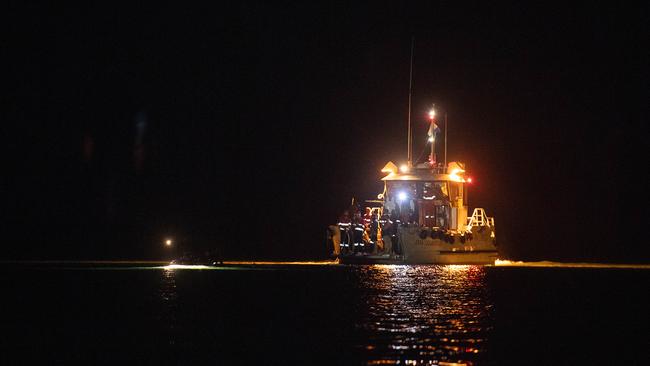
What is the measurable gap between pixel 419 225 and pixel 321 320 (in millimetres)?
38849

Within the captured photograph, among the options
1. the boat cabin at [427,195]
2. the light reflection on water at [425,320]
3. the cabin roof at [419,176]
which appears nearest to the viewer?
the light reflection on water at [425,320]

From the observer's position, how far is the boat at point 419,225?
3000 inches

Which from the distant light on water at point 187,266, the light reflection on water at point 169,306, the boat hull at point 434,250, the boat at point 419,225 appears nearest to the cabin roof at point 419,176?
the boat at point 419,225

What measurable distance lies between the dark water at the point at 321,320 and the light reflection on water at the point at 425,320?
0.19ft

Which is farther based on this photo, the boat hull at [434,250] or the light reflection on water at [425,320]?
the boat hull at [434,250]

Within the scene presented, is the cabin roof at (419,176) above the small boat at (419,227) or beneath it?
above

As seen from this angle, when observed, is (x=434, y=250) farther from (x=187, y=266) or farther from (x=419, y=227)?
(x=187, y=266)

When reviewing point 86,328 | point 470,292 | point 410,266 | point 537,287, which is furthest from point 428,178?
point 86,328

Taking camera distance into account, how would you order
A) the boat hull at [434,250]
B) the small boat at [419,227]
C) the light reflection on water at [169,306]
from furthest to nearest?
1. the small boat at [419,227]
2. the boat hull at [434,250]
3. the light reflection on water at [169,306]

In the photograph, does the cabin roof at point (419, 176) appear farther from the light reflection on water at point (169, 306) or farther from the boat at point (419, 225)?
the light reflection on water at point (169, 306)

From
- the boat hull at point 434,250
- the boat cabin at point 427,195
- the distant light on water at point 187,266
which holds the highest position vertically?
the boat cabin at point 427,195

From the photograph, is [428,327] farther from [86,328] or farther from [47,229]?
[47,229]

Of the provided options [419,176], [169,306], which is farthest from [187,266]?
[169,306]

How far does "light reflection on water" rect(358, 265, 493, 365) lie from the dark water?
6cm
